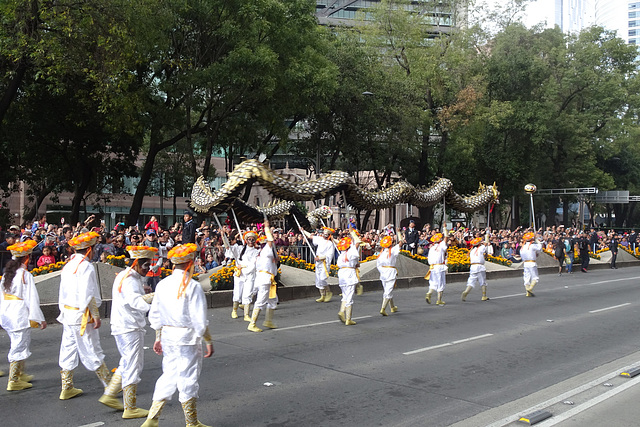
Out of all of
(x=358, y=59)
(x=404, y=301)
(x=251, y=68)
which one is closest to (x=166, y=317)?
(x=404, y=301)

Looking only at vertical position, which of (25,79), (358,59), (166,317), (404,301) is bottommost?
(404,301)

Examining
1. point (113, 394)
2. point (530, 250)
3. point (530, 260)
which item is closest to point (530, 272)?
point (530, 260)

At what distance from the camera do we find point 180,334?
19.3 feet

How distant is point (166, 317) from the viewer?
597cm

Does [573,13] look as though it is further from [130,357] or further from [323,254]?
[130,357]

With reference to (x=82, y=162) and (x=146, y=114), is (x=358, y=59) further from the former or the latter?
(x=82, y=162)

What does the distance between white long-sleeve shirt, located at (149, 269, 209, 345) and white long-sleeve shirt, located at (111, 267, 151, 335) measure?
25.1 inches

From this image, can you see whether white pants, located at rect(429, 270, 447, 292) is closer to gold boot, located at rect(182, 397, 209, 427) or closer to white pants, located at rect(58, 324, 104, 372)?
white pants, located at rect(58, 324, 104, 372)

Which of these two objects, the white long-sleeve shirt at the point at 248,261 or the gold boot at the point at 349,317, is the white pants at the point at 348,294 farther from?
the white long-sleeve shirt at the point at 248,261

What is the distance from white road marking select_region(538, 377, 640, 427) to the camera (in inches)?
252

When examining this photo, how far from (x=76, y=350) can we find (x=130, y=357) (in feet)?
3.06

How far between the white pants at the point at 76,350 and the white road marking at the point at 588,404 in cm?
477

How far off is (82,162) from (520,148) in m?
26.3

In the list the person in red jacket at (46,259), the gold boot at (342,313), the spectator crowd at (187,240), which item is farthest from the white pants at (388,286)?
the person in red jacket at (46,259)
